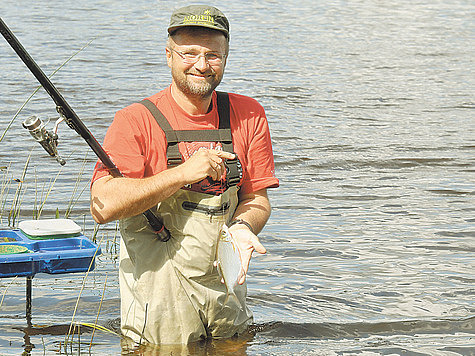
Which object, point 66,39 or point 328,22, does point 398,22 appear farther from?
point 66,39

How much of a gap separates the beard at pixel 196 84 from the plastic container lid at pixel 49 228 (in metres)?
1.07

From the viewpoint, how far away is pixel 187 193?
4.52m

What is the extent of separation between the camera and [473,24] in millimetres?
23406

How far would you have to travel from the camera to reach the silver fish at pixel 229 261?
425 centimetres

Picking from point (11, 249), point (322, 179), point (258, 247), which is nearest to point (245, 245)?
point (258, 247)

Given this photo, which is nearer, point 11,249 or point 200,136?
point 200,136

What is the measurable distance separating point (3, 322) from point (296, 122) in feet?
25.2

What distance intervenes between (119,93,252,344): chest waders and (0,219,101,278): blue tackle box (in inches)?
9.0

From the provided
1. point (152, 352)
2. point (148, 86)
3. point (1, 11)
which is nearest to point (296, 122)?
point (148, 86)

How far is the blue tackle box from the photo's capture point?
4.57m

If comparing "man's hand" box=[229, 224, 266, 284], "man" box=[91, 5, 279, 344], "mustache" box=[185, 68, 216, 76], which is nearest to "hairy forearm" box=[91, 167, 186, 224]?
"man" box=[91, 5, 279, 344]

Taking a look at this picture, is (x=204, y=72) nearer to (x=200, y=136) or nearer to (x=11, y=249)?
(x=200, y=136)

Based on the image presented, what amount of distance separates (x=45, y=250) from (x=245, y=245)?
120 cm

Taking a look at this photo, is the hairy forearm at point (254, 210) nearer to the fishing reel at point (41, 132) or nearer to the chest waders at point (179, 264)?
the chest waders at point (179, 264)
